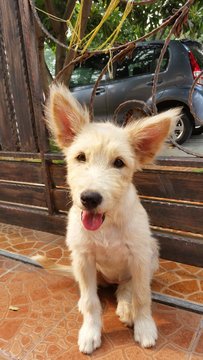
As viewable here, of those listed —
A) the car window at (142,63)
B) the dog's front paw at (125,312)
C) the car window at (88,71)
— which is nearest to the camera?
the dog's front paw at (125,312)

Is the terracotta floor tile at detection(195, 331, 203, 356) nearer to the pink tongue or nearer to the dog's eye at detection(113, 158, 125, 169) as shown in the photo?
the pink tongue

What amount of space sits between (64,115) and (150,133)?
0.65 meters

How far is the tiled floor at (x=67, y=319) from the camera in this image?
2217mm

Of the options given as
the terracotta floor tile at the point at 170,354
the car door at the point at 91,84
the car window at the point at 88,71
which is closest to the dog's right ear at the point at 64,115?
the terracotta floor tile at the point at 170,354

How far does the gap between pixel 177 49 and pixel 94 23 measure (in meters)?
1.99

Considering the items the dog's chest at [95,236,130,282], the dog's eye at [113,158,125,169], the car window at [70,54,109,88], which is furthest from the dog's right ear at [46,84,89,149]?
the car window at [70,54,109,88]

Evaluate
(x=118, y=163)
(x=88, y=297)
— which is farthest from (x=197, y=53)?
(x=88, y=297)

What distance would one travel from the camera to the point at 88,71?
325 inches

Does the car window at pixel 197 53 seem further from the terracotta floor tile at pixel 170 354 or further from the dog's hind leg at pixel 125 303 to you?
the terracotta floor tile at pixel 170 354

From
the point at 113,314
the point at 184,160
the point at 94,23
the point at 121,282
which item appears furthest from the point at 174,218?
the point at 94,23

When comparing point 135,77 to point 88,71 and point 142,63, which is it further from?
point 88,71

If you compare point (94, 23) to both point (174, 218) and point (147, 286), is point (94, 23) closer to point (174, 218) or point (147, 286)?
point (174, 218)

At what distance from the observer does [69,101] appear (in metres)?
2.30

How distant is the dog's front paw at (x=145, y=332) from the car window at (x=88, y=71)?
6.80 meters
